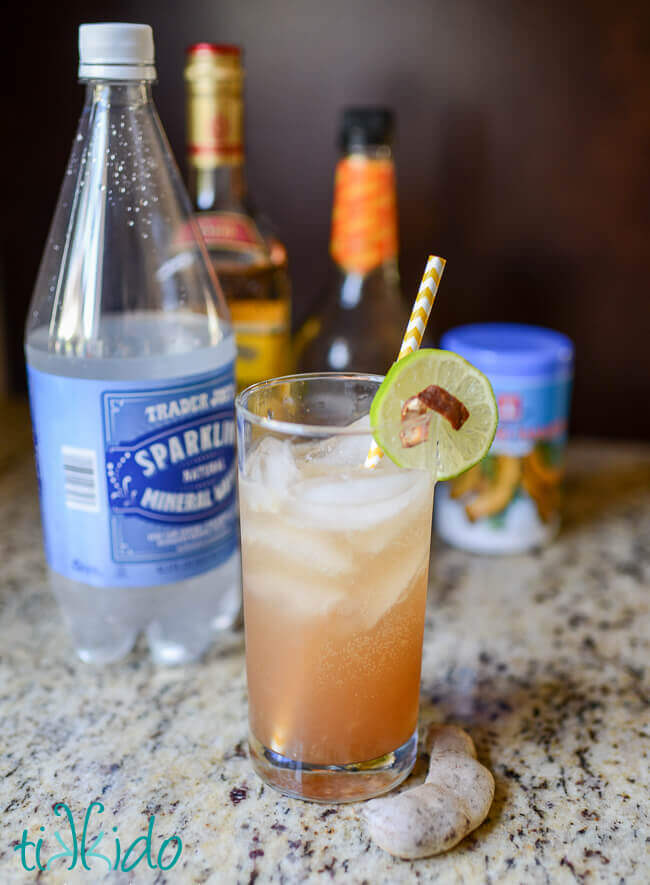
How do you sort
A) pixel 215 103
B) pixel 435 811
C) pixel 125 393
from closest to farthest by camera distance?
A: pixel 435 811
pixel 125 393
pixel 215 103

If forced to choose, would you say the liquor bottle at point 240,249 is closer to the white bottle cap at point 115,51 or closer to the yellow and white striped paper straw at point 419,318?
the white bottle cap at point 115,51

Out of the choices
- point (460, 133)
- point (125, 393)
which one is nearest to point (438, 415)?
point (125, 393)

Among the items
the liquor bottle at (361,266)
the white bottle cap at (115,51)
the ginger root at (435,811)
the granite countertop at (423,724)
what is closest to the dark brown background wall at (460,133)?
the liquor bottle at (361,266)

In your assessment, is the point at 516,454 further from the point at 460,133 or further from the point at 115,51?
the point at 115,51

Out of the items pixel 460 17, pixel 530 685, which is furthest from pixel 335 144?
pixel 530 685

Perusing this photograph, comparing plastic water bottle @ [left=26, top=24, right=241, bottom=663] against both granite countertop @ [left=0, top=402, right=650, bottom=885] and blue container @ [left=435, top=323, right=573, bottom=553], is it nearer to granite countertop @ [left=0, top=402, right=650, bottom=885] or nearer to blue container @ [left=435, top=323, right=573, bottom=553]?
granite countertop @ [left=0, top=402, right=650, bottom=885]
